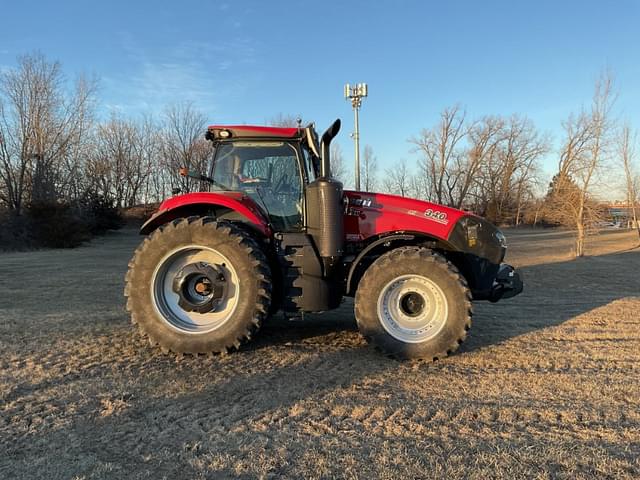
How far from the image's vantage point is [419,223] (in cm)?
441

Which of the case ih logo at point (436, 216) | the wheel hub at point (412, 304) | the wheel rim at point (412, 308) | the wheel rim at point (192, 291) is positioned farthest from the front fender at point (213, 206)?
the case ih logo at point (436, 216)

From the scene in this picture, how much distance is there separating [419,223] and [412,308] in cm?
86

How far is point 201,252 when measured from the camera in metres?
4.35

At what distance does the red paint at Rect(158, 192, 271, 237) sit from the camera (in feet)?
14.0

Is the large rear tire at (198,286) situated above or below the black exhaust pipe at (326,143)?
below

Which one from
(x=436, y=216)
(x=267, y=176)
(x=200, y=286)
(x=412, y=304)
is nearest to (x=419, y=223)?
(x=436, y=216)

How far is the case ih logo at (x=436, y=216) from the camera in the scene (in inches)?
173

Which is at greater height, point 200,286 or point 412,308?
point 200,286

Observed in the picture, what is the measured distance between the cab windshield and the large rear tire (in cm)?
55

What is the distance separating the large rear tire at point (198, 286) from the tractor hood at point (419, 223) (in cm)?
110

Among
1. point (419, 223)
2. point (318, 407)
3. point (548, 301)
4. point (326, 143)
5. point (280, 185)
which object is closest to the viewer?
point (318, 407)

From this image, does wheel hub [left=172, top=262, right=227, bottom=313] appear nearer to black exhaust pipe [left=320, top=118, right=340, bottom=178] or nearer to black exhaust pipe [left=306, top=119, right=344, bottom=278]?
black exhaust pipe [left=306, top=119, right=344, bottom=278]

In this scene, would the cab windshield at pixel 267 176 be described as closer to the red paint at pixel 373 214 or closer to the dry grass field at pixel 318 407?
the red paint at pixel 373 214

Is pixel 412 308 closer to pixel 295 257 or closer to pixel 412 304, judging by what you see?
pixel 412 304
